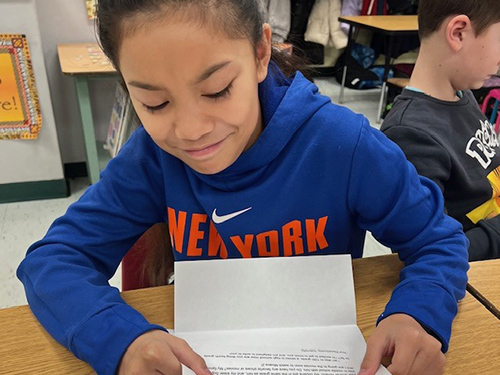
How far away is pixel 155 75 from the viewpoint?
0.55m

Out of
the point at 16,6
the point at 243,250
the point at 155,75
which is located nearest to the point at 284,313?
the point at 243,250

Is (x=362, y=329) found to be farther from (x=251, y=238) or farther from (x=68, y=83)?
(x=68, y=83)

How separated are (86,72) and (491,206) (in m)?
1.61

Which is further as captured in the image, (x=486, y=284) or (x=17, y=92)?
(x=17, y=92)

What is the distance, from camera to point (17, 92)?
2.12 meters

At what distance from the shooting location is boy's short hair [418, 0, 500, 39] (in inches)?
40.7

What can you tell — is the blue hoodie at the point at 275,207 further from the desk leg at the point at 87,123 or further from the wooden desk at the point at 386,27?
the wooden desk at the point at 386,27

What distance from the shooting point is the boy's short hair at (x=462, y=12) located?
103 centimetres

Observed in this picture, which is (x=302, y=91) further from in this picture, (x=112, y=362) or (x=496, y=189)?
(x=496, y=189)

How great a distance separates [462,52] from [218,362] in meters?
0.91

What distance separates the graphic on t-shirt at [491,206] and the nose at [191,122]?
796 mm

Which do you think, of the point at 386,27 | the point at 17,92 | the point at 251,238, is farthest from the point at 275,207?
the point at 386,27

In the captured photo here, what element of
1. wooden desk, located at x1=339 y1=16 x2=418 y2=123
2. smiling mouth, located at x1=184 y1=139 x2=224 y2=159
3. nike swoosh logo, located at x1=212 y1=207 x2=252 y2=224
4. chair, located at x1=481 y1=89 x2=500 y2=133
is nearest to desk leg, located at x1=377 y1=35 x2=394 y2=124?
wooden desk, located at x1=339 y1=16 x2=418 y2=123

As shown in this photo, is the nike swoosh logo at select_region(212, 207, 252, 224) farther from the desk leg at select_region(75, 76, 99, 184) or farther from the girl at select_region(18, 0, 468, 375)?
the desk leg at select_region(75, 76, 99, 184)
